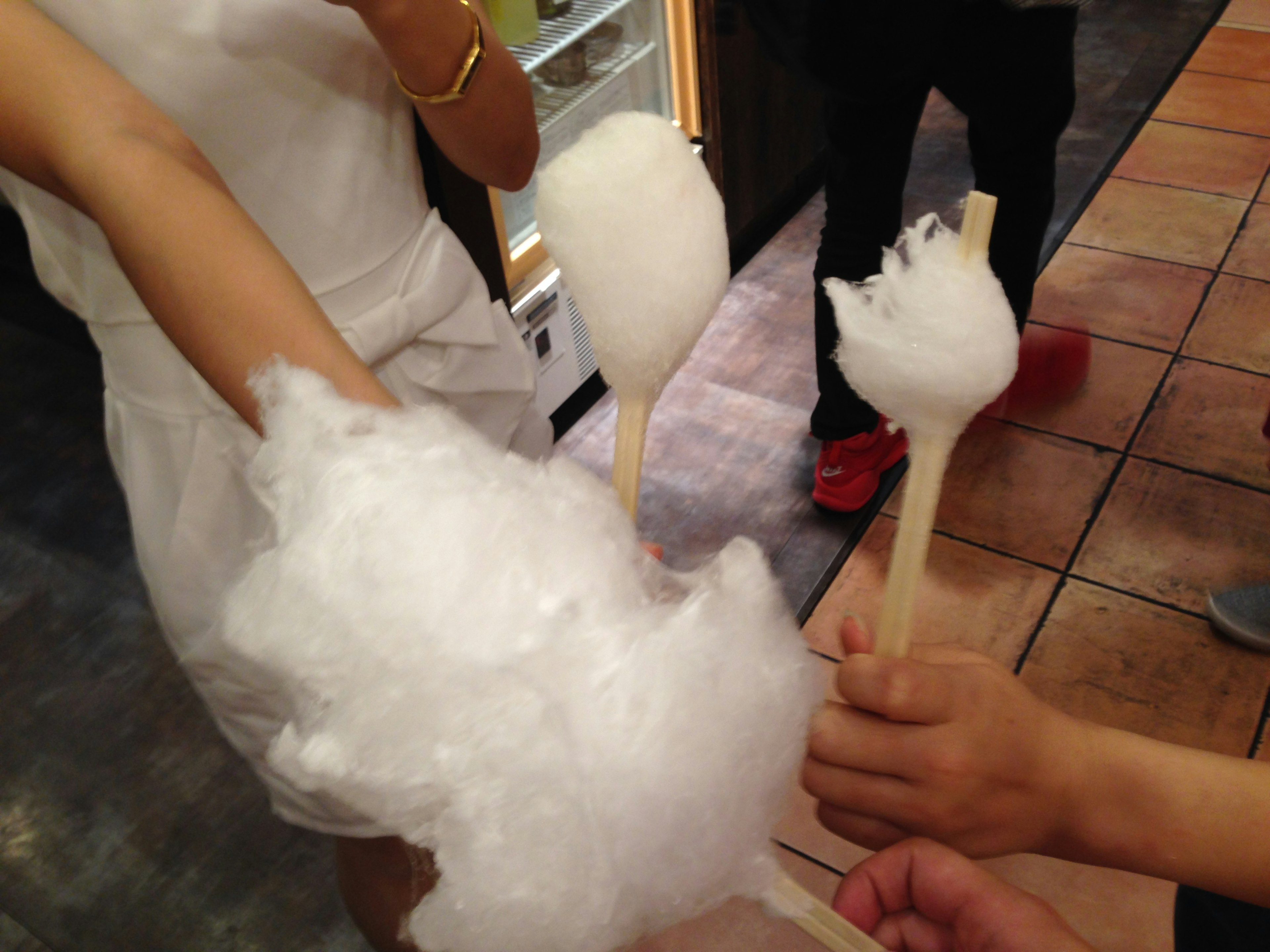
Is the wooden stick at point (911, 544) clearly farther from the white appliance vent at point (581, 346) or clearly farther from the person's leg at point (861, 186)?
the white appliance vent at point (581, 346)

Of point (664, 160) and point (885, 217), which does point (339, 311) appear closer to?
point (664, 160)

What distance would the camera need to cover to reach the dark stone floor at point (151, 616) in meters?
1.29

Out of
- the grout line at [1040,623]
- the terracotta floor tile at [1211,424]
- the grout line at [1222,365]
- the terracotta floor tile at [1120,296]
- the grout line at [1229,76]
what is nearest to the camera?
the grout line at [1040,623]

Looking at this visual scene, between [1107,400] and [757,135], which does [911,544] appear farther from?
[757,135]

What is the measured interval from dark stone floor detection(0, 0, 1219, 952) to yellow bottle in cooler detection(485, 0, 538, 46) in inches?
28.9

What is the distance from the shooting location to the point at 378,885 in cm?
84

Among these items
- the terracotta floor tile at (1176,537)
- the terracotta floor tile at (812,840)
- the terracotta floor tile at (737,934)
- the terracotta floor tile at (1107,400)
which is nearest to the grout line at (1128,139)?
the terracotta floor tile at (1107,400)

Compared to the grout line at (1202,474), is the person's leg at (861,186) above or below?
above

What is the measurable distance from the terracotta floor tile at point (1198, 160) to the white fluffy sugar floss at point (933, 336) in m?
2.31

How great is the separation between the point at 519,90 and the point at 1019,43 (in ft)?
2.26

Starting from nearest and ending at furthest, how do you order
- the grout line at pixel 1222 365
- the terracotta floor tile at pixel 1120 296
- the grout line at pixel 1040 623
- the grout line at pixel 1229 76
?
the grout line at pixel 1040 623
the grout line at pixel 1222 365
the terracotta floor tile at pixel 1120 296
the grout line at pixel 1229 76

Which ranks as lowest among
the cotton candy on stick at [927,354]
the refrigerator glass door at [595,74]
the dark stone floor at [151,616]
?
the dark stone floor at [151,616]

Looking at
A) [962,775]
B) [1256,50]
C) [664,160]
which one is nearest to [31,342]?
[664,160]

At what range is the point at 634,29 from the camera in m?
1.90
